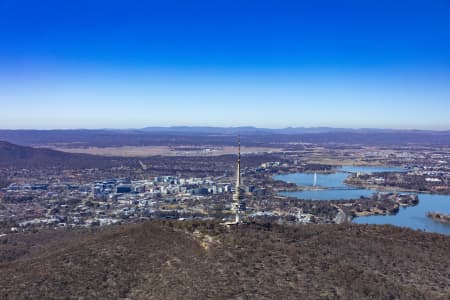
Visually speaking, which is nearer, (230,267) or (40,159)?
(230,267)

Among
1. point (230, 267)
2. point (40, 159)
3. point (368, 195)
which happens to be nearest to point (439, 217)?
point (368, 195)

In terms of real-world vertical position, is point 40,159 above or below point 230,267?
below

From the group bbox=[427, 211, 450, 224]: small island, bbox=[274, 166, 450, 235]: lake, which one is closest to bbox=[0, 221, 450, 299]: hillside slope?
bbox=[274, 166, 450, 235]: lake

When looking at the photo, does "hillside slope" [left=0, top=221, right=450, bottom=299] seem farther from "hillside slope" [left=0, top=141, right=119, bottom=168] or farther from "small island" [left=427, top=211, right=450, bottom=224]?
"hillside slope" [left=0, top=141, right=119, bottom=168]

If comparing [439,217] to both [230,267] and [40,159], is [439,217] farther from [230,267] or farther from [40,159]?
[40,159]

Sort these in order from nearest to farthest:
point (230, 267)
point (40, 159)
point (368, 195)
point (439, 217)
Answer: point (230, 267) → point (439, 217) → point (368, 195) → point (40, 159)

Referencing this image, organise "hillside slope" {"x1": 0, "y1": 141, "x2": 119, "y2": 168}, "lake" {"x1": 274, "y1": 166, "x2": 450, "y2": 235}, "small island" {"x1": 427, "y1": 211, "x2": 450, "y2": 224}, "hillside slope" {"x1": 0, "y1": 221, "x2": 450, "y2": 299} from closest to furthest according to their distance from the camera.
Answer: "hillside slope" {"x1": 0, "y1": 221, "x2": 450, "y2": 299} → "lake" {"x1": 274, "y1": 166, "x2": 450, "y2": 235} → "small island" {"x1": 427, "y1": 211, "x2": 450, "y2": 224} → "hillside slope" {"x1": 0, "y1": 141, "x2": 119, "y2": 168}

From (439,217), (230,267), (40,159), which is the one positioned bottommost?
(439,217)
